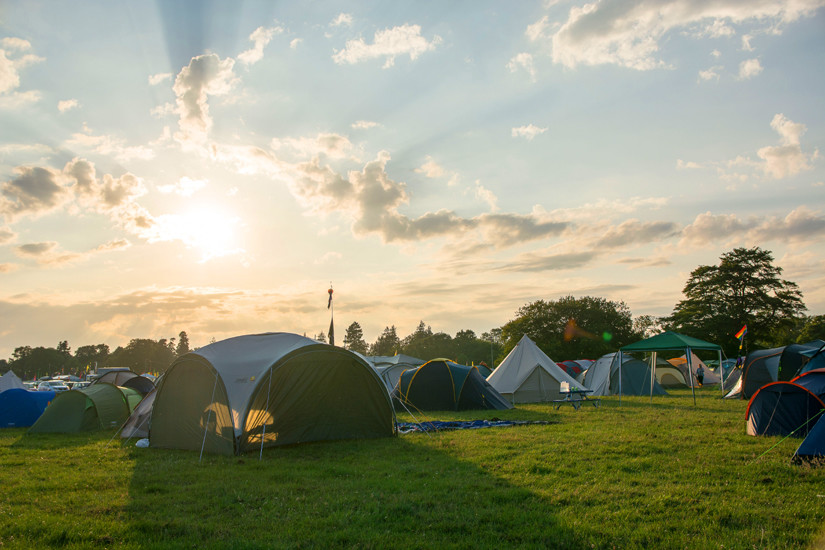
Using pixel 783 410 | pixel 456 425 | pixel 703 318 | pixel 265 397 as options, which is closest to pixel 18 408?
pixel 265 397

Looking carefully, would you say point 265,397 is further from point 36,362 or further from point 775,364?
point 36,362

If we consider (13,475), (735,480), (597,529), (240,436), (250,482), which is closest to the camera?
(597,529)

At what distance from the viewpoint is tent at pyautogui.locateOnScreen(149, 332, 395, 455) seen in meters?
10.4

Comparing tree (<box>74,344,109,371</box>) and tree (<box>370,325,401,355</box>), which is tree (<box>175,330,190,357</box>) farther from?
tree (<box>370,325,401,355</box>)

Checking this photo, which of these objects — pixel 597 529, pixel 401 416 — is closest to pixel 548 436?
pixel 597 529

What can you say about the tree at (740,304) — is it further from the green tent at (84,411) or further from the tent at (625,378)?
the green tent at (84,411)

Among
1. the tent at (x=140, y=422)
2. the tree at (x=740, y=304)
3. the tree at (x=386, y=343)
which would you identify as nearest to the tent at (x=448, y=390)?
the tent at (x=140, y=422)

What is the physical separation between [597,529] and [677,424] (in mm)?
9087

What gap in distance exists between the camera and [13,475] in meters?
8.34

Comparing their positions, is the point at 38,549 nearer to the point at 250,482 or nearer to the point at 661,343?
the point at 250,482

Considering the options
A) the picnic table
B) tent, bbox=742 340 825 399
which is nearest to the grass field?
the picnic table

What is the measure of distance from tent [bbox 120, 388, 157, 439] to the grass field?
4.21 ft

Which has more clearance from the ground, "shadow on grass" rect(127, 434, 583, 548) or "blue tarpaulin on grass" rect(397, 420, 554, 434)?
"shadow on grass" rect(127, 434, 583, 548)

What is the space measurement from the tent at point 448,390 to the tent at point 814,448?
1129 cm
